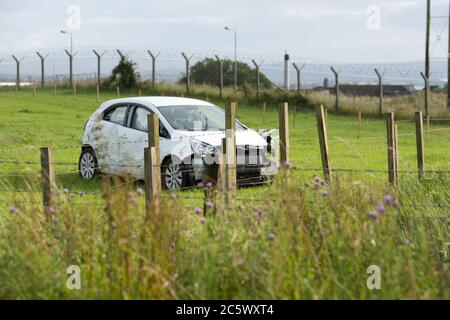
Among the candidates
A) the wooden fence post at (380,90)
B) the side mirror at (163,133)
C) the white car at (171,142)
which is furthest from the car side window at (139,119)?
the wooden fence post at (380,90)

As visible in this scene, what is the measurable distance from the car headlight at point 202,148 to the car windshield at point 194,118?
840 mm

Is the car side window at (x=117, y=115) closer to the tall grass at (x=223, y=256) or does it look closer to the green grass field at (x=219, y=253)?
the green grass field at (x=219, y=253)

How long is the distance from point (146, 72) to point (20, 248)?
139 ft

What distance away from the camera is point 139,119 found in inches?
607

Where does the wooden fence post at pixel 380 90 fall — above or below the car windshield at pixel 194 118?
above

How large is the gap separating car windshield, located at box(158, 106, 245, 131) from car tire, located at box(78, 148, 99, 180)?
170cm

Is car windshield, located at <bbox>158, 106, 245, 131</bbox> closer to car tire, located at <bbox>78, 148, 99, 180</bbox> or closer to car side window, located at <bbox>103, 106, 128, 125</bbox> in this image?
car side window, located at <bbox>103, 106, 128, 125</bbox>

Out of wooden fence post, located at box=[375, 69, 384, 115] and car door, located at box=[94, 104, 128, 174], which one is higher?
wooden fence post, located at box=[375, 69, 384, 115]

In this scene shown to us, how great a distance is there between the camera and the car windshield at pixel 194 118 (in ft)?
49.0

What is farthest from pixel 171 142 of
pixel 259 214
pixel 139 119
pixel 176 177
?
pixel 259 214

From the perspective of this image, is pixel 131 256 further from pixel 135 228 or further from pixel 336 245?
pixel 336 245

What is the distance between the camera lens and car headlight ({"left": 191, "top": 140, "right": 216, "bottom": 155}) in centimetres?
1379

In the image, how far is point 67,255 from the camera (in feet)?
20.4

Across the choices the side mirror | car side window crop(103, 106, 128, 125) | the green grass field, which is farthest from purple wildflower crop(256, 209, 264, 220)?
car side window crop(103, 106, 128, 125)
